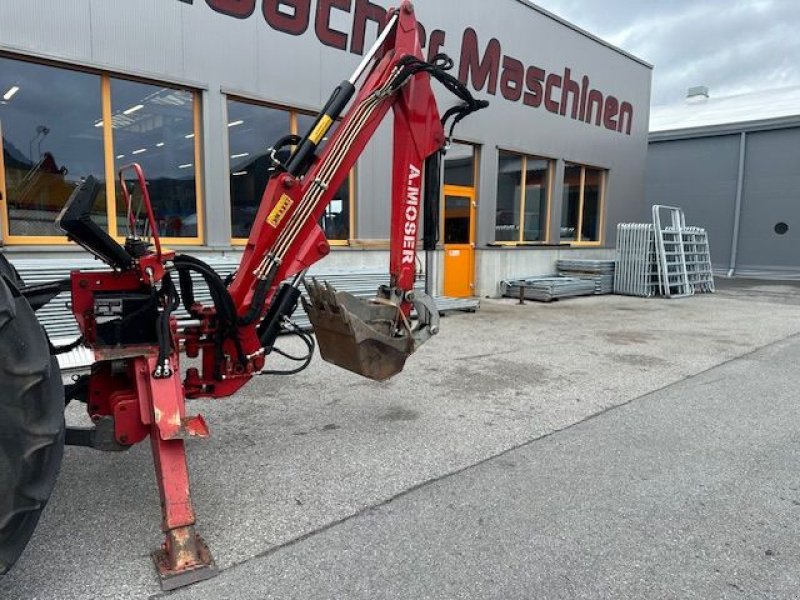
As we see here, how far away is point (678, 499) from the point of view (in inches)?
130

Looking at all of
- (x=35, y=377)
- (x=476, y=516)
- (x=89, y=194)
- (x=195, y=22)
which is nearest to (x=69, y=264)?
(x=195, y=22)

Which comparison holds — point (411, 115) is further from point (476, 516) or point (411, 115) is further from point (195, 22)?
point (195, 22)

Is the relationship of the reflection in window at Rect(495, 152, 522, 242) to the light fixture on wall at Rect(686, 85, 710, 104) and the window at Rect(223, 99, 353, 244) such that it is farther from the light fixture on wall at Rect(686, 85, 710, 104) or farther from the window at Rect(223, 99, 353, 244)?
the light fixture on wall at Rect(686, 85, 710, 104)

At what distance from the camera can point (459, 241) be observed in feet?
40.3

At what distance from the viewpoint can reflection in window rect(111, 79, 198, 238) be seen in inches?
292

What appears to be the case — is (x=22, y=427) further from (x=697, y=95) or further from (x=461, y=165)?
(x=697, y=95)

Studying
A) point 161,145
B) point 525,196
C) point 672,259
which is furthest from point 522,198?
point 161,145

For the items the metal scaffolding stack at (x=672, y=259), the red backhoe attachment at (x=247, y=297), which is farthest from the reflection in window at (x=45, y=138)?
the metal scaffolding stack at (x=672, y=259)

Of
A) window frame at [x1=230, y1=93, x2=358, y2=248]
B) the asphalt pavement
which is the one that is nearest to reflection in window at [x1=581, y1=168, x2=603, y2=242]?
window frame at [x1=230, y1=93, x2=358, y2=248]

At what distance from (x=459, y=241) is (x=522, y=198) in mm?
2268

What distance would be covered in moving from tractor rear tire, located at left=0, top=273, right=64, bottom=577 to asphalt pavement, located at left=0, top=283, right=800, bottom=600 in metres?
0.57

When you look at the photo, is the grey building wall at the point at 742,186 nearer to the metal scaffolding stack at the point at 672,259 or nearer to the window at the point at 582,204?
the metal scaffolding stack at the point at 672,259

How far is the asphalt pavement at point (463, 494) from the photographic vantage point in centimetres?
251

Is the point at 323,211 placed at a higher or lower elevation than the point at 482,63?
lower
